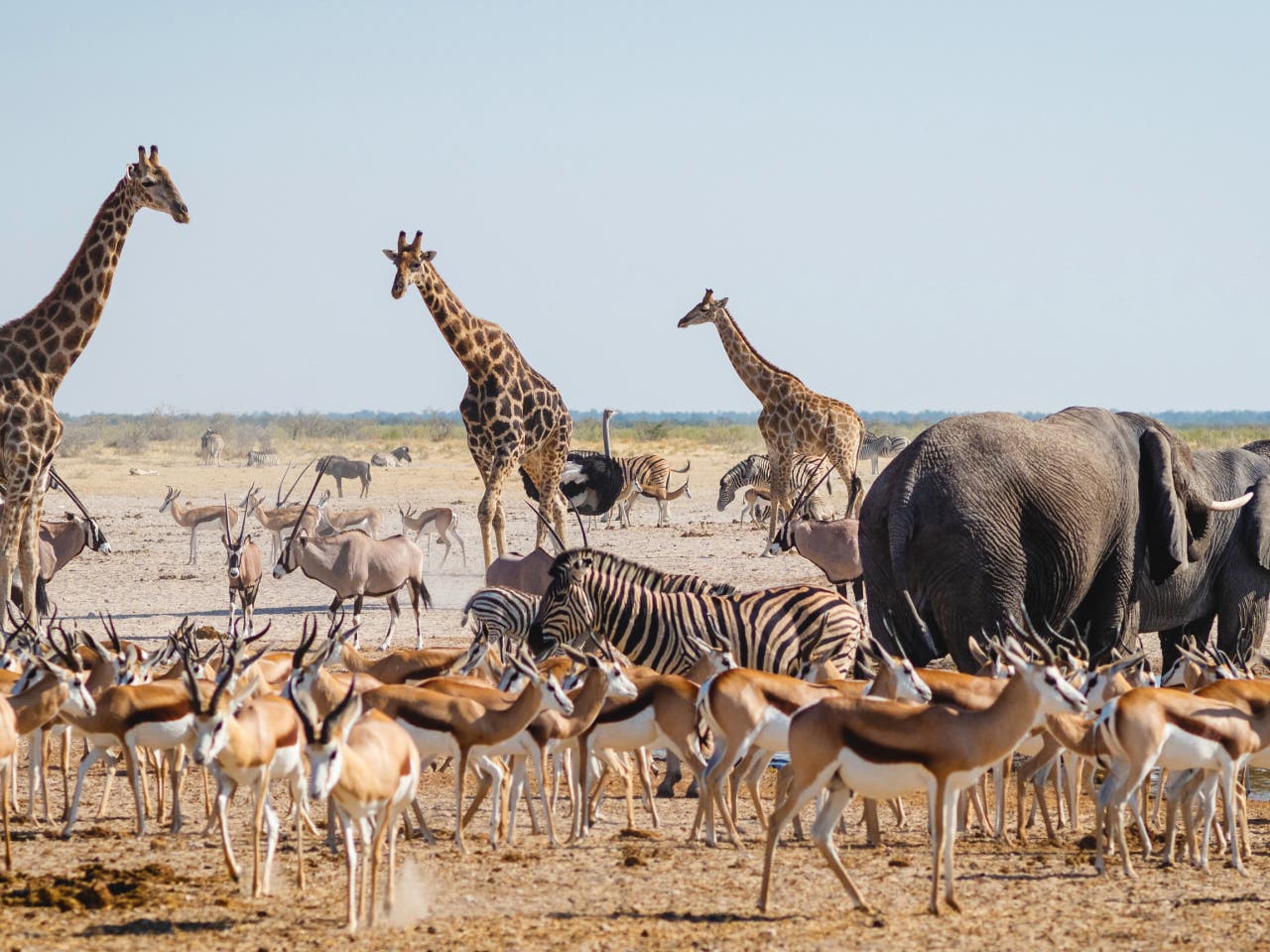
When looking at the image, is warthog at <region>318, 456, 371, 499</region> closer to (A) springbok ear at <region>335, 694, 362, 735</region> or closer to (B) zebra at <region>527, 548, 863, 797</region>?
(B) zebra at <region>527, 548, 863, 797</region>

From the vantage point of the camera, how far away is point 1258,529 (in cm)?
1358

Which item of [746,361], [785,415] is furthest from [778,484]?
[746,361]

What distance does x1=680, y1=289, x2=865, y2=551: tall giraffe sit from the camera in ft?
74.9

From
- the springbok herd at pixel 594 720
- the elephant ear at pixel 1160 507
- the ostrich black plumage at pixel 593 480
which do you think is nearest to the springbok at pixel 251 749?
the springbok herd at pixel 594 720

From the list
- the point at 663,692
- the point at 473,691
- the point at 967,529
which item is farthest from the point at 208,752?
the point at 967,529

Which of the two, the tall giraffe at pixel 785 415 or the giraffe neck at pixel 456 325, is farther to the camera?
the tall giraffe at pixel 785 415

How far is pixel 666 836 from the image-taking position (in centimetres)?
998

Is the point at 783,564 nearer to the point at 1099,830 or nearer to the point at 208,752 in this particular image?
the point at 1099,830

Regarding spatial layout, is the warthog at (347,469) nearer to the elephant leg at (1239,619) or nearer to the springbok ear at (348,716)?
the elephant leg at (1239,619)

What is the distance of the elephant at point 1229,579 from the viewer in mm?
13359

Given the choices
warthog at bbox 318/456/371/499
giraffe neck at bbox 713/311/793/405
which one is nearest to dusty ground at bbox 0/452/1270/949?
giraffe neck at bbox 713/311/793/405

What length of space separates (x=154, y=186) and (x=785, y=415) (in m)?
9.77

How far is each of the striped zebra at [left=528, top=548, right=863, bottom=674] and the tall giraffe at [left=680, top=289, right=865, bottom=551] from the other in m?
9.86

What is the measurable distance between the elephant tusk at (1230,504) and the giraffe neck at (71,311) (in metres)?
9.52
